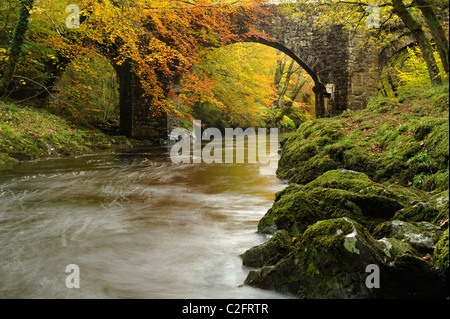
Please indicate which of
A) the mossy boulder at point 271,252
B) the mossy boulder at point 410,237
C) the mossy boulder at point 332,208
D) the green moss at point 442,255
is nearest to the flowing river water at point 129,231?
the mossy boulder at point 271,252

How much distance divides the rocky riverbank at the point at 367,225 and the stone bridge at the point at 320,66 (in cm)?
990

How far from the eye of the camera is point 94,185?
7430 millimetres

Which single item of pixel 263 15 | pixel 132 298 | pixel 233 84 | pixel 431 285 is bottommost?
pixel 132 298

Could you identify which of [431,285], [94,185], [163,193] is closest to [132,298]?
[431,285]

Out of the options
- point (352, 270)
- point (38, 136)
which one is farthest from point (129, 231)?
point (38, 136)

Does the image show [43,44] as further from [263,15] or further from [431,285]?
[431,285]

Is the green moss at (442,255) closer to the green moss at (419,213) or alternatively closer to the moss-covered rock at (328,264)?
the moss-covered rock at (328,264)

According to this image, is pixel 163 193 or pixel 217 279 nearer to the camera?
pixel 217 279

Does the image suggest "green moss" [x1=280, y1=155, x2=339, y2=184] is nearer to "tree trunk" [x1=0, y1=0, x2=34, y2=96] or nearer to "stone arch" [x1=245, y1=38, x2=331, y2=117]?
"tree trunk" [x1=0, y1=0, x2=34, y2=96]

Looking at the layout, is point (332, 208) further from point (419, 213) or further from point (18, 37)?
point (18, 37)

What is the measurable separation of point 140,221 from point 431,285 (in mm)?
3431

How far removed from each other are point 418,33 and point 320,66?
828 centimetres

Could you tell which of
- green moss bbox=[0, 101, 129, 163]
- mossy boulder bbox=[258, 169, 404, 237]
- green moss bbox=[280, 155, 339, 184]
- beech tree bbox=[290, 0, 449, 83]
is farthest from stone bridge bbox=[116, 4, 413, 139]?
mossy boulder bbox=[258, 169, 404, 237]

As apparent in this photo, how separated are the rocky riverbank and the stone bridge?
9899 millimetres
